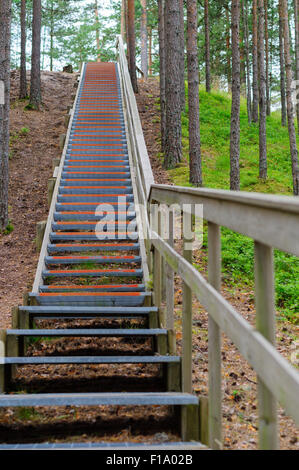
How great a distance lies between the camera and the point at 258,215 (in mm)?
1593

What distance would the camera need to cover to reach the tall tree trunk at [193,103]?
34.1ft

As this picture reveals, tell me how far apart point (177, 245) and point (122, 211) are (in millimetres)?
1257

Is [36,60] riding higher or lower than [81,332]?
higher

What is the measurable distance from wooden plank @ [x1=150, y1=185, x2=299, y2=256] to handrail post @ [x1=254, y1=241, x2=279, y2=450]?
3.3 inches

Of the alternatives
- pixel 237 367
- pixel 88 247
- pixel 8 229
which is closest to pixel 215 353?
pixel 237 367

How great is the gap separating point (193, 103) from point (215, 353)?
9310 mm

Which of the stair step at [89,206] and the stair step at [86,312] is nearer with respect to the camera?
the stair step at [86,312]

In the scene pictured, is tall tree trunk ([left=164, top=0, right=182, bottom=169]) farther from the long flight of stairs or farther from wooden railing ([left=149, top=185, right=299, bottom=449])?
wooden railing ([left=149, top=185, right=299, bottom=449])

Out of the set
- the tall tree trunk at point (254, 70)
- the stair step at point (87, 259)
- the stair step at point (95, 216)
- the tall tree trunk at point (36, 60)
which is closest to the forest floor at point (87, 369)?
the stair step at point (87, 259)

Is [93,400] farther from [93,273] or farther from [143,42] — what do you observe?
[143,42]

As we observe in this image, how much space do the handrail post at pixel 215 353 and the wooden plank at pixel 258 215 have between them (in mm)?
135

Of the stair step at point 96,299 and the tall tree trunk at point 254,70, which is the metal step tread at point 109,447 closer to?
the stair step at point 96,299

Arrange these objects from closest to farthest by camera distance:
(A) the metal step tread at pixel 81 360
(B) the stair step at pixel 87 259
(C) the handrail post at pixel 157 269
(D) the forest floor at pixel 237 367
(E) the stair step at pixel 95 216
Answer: (D) the forest floor at pixel 237 367 < (A) the metal step tread at pixel 81 360 < (C) the handrail post at pixel 157 269 < (B) the stair step at pixel 87 259 < (E) the stair step at pixel 95 216
